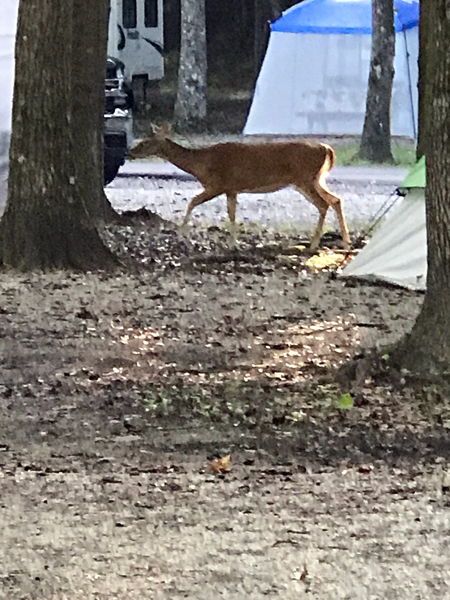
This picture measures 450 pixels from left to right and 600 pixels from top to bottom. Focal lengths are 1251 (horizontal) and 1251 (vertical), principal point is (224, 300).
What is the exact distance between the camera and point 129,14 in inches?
1092

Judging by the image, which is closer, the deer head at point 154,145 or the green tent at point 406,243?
Answer: the green tent at point 406,243

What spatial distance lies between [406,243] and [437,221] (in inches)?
111

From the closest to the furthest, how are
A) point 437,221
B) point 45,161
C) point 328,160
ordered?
point 437,221 < point 45,161 < point 328,160

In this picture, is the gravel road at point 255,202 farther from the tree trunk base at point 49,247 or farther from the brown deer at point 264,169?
the tree trunk base at point 49,247

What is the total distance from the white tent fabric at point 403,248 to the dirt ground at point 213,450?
271 millimetres

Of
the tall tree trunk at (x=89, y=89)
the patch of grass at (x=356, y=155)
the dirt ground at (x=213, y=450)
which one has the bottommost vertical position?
the dirt ground at (x=213, y=450)

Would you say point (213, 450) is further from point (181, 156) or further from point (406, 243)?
point (181, 156)

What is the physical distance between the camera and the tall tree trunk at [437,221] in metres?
5.25

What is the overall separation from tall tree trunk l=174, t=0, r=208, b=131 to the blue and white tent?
81.0 inches

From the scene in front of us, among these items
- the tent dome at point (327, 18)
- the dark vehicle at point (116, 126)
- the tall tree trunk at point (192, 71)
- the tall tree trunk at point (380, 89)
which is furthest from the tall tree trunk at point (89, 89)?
the tall tree trunk at point (192, 71)

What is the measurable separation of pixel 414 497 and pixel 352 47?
19.4 metres

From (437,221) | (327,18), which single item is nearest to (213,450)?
(437,221)

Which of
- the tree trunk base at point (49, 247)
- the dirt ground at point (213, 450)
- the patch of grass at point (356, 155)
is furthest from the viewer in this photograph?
the patch of grass at point (356, 155)

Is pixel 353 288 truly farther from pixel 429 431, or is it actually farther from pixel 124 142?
pixel 124 142
